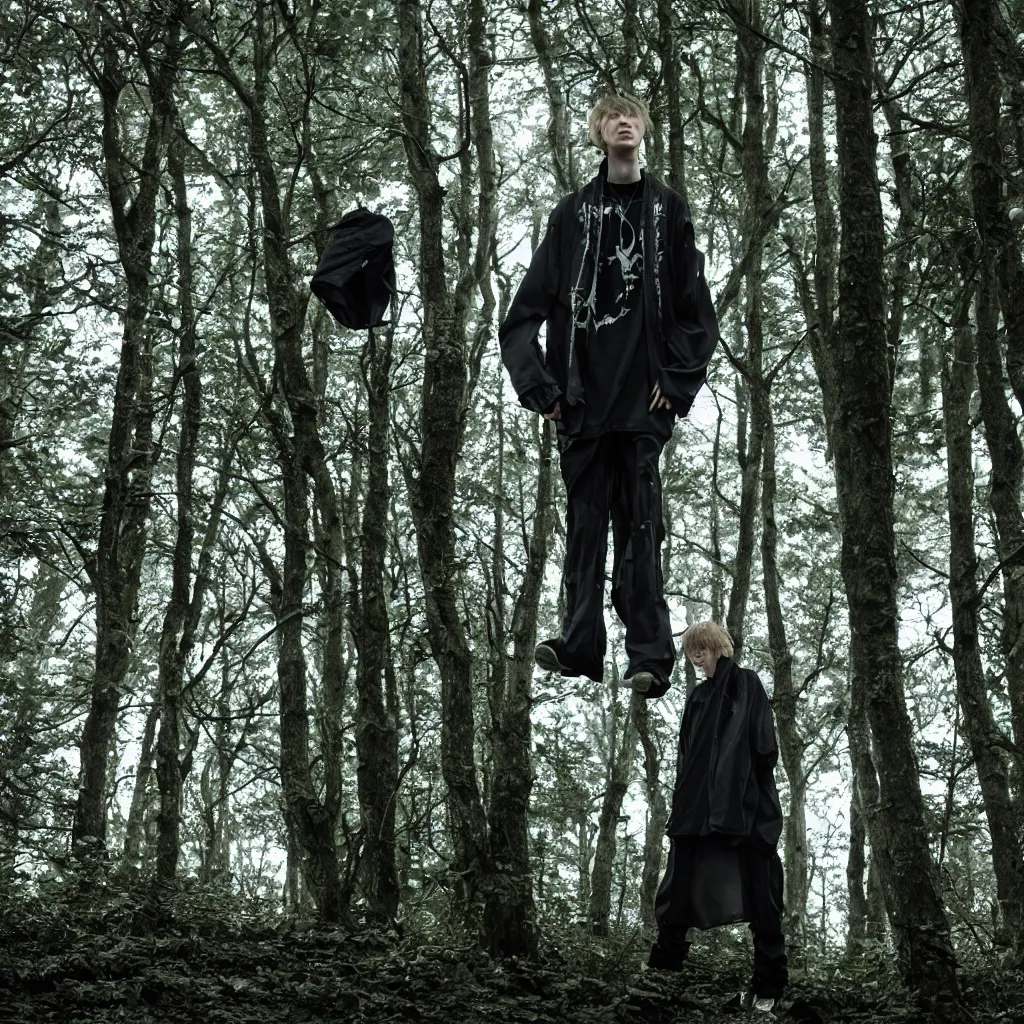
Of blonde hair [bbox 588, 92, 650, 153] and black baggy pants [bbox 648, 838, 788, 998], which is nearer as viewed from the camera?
blonde hair [bbox 588, 92, 650, 153]

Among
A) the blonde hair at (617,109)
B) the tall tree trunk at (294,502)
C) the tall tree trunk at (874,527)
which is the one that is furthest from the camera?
the tall tree trunk at (294,502)

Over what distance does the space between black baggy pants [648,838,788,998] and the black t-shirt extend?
2293 millimetres

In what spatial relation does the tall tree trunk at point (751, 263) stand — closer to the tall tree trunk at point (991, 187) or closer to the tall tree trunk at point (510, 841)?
the tall tree trunk at point (510, 841)

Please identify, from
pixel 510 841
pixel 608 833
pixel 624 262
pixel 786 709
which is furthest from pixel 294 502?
pixel 608 833

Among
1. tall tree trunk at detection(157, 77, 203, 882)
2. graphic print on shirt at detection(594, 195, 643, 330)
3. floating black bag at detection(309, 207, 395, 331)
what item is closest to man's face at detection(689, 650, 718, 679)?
graphic print on shirt at detection(594, 195, 643, 330)

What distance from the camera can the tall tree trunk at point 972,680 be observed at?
6645 mm

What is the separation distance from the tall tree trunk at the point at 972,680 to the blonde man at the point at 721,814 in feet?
3.49

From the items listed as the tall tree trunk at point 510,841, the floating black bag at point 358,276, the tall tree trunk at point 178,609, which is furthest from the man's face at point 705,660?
the tall tree trunk at point 178,609

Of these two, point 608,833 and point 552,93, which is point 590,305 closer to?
point 552,93

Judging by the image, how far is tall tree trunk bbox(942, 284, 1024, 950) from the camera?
664 cm

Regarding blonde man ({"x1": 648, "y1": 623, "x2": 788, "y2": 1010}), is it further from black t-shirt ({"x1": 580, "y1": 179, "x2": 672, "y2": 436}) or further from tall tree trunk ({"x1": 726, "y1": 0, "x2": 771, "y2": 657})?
tall tree trunk ({"x1": 726, "y1": 0, "x2": 771, "y2": 657})

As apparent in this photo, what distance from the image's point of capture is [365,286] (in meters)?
5.94

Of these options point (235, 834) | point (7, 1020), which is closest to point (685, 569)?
point (235, 834)

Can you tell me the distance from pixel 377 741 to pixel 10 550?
13.4 ft
